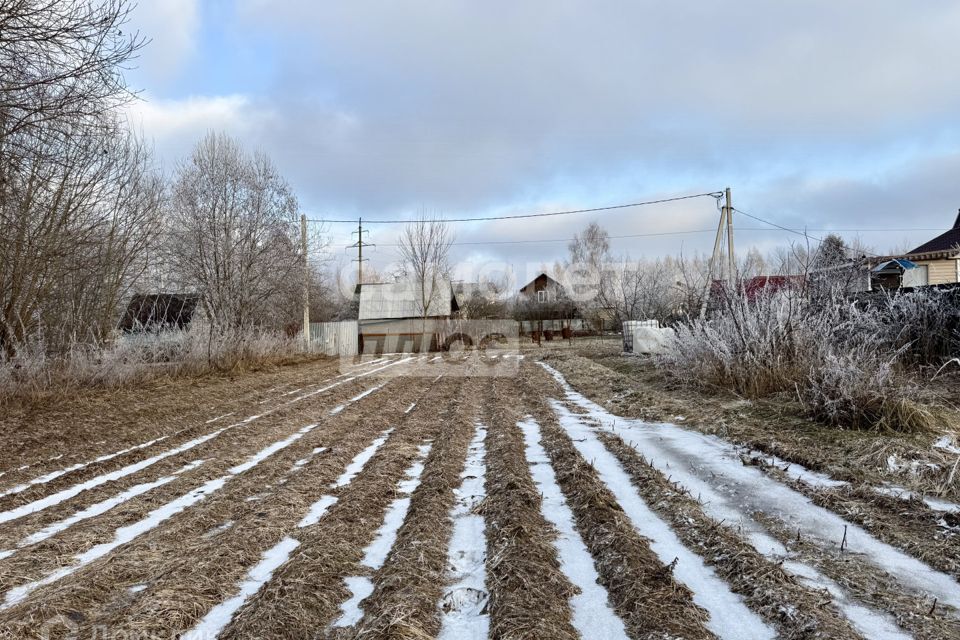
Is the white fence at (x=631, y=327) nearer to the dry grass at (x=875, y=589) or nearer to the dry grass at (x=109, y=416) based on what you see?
the dry grass at (x=109, y=416)

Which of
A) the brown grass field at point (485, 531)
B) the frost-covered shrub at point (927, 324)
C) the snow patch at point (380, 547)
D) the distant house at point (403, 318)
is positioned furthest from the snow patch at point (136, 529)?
the distant house at point (403, 318)

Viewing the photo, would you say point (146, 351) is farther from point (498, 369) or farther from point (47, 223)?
point (498, 369)

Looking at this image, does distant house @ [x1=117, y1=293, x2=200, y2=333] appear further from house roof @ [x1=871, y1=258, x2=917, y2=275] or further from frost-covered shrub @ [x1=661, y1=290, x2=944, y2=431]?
house roof @ [x1=871, y1=258, x2=917, y2=275]

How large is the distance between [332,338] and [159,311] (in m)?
8.18

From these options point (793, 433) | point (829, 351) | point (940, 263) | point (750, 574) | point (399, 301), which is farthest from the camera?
point (399, 301)

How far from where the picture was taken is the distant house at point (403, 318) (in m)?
29.9

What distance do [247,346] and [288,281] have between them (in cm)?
460

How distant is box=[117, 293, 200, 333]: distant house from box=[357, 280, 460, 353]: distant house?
11.1 m

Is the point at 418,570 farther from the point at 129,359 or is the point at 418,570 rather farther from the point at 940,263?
the point at 940,263

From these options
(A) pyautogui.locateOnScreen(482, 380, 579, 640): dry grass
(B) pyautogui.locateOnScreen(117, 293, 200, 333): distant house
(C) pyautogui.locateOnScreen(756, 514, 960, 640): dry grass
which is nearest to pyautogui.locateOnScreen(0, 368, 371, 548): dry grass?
(A) pyautogui.locateOnScreen(482, 380, 579, 640): dry grass

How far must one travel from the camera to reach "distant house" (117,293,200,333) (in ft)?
49.1

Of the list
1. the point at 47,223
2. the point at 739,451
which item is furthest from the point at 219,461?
the point at 47,223

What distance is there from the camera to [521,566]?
3104mm

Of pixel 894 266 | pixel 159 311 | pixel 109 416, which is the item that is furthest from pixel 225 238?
pixel 894 266
